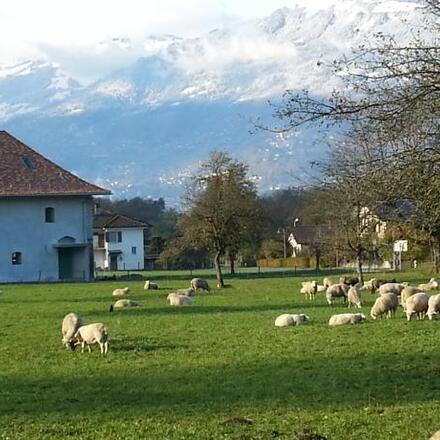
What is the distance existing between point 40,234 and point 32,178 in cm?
423

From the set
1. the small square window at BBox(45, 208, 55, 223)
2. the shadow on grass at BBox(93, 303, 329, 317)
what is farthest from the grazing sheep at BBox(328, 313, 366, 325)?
the small square window at BBox(45, 208, 55, 223)

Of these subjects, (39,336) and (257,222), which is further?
(257,222)

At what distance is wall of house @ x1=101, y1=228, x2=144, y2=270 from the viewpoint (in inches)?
4995

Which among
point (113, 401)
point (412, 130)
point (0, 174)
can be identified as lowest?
point (113, 401)

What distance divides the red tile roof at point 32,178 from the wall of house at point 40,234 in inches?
30.1

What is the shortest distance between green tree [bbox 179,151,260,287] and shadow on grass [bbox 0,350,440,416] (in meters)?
42.0

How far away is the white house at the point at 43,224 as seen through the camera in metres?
74.3

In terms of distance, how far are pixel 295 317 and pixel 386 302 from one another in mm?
2597

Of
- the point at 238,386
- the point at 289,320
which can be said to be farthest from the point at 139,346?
the point at 238,386

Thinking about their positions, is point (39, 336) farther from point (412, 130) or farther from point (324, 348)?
point (412, 130)

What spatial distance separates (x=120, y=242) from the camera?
128 metres

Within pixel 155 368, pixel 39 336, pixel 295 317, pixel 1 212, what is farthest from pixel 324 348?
pixel 1 212

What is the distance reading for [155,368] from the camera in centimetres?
1869

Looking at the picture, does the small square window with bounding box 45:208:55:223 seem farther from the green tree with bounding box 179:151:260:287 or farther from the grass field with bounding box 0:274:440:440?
the grass field with bounding box 0:274:440:440
